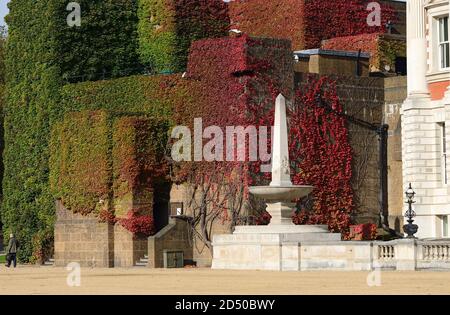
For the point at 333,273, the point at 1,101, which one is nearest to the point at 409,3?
the point at 333,273

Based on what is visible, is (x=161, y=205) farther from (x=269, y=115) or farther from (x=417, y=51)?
(x=417, y=51)

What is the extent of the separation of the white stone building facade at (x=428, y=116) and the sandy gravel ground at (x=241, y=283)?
44.8 ft

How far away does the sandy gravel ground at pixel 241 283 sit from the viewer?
34719 millimetres

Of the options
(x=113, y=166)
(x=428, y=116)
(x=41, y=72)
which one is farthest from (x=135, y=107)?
(x=428, y=116)

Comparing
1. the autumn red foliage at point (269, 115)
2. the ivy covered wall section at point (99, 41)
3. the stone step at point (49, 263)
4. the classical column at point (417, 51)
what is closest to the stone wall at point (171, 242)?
the autumn red foliage at point (269, 115)

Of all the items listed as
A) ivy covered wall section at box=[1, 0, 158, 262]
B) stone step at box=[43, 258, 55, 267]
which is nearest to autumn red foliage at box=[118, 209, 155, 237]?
stone step at box=[43, 258, 55, 267]

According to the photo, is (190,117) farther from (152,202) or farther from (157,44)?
(157,44)

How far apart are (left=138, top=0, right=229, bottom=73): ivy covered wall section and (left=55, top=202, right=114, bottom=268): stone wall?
942 centimetres

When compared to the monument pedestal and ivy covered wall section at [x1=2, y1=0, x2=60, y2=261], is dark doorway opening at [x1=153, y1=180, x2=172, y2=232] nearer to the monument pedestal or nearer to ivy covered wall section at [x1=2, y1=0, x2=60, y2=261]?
ivy covered wall section at [x1=2, y1=0, x2=60, y2=261]

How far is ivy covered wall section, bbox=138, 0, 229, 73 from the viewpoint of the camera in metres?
68.9

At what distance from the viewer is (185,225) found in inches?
2393

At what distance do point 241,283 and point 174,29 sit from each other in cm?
3153

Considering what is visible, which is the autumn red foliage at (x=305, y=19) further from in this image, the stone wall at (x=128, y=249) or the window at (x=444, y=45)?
the stone wall at (x=128, y=249)

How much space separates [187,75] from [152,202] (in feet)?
19.0
